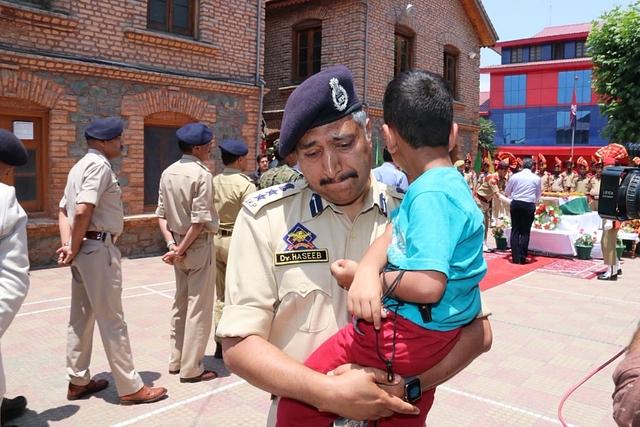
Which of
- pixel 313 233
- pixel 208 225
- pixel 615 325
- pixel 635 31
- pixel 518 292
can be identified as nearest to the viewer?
pixel 313 233

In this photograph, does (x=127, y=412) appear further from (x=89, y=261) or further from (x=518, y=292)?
(x=518, y=292)

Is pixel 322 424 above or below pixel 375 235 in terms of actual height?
below

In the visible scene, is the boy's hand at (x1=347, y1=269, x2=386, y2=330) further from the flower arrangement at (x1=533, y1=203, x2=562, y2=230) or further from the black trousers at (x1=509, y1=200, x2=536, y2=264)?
the flower arrangement at (x1=533, y1=203, x2=562, y2=230)

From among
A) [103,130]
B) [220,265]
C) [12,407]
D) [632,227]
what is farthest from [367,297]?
[632,227]

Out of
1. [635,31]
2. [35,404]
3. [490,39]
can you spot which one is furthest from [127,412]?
[635,31]

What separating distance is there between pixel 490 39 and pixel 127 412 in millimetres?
18390

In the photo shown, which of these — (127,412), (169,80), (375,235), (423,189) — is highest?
(169,80)

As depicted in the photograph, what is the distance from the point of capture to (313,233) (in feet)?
5.80

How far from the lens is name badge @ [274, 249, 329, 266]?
1.67 meters

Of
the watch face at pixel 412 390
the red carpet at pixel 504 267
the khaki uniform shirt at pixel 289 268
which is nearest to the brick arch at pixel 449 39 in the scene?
the red carpet at pixel 504 267

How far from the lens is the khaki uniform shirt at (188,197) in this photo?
15.2ft

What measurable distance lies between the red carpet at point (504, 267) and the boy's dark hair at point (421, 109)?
7.07m

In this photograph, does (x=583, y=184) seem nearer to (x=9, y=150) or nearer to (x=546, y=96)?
(x=9, y=150)

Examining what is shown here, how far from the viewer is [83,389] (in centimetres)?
421
